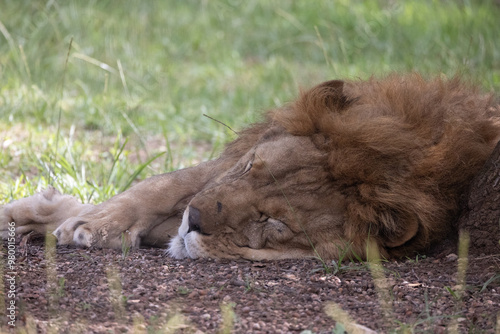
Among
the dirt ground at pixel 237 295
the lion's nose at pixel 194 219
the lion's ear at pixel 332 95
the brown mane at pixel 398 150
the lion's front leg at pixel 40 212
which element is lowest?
the dirt ground at pixel 237 295

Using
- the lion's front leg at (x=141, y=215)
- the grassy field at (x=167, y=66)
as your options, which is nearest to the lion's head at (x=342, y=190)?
the lion's front leg at (x=141, y=215)

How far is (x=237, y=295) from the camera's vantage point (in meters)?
2.46

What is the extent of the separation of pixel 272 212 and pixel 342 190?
0.29 meters

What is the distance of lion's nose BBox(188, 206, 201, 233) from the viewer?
2793mm

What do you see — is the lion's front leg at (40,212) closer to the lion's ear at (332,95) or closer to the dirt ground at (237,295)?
the dirt ground at (237,295)

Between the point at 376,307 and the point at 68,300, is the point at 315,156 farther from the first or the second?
→ the point at 68,300

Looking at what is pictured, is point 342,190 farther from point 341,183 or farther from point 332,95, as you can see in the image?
point 332,95

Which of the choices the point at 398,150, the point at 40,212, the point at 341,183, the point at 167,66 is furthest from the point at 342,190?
the point at 167,66

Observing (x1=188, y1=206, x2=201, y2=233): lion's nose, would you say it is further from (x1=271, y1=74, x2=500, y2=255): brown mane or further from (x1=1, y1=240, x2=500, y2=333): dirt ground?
(x1=271, y1=74, x2=500, y2=255): brown mane

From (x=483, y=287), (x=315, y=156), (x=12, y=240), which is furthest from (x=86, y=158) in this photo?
(x=483, y=287)

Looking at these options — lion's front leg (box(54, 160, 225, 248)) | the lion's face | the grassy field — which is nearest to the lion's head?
the lion's face

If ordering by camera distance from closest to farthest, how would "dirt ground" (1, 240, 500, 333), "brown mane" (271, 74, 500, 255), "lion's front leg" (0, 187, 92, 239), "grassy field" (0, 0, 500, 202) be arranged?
"dirt ground" (1, 240, 500, 333) → "brown mane" (271, 74, 500, 255) → "lion's front leg" (0, 187, 92, 239) → "grassy field" (0, 0, 500, 202)

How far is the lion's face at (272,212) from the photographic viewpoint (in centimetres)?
277

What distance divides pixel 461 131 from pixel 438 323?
92 cm
